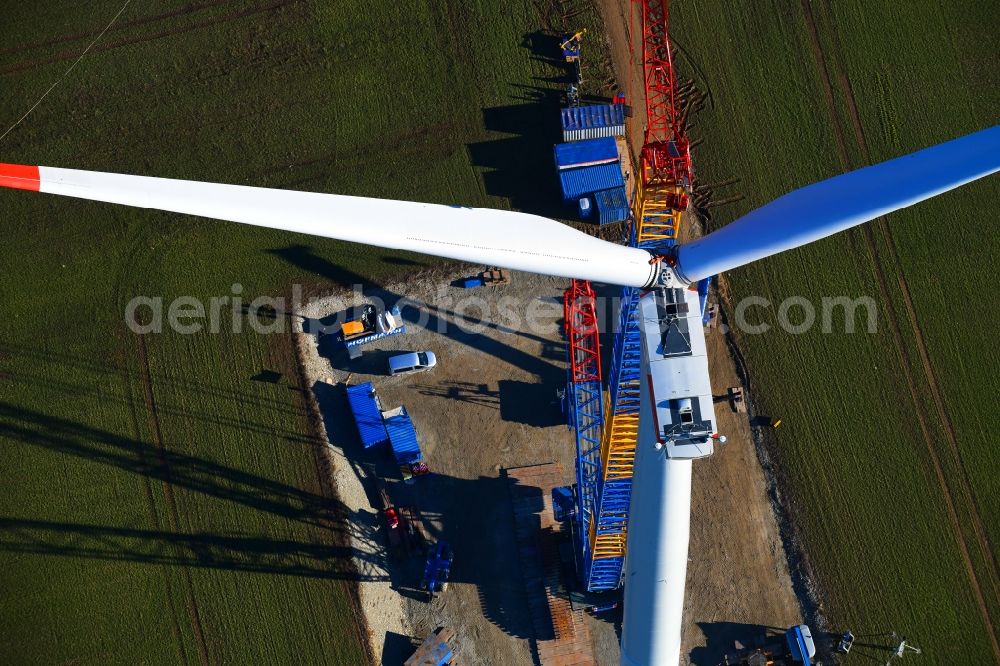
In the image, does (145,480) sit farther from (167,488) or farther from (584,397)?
(584,397)

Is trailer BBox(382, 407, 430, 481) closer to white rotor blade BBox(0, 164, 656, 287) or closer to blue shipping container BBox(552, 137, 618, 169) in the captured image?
blue shipping container BBox(552, 137, 618, 169)

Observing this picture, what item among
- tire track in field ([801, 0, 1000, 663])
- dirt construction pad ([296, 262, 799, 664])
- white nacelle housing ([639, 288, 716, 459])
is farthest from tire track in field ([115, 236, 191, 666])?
tire track in field ([801, 0, 1000, 663])

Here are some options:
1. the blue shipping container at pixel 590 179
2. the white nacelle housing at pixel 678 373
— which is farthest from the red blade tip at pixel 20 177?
the blue shipping container at pixel 590 179

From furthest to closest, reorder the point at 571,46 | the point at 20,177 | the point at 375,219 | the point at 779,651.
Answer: the point at 571,46 → the point at 779,651 → the point at 375,219 → the point at 20,177

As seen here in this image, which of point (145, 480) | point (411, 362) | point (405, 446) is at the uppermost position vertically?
point (411, 362)

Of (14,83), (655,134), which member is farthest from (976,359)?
(14,83)

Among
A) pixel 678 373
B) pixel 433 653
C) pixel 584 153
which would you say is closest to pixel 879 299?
pixel 584 153
